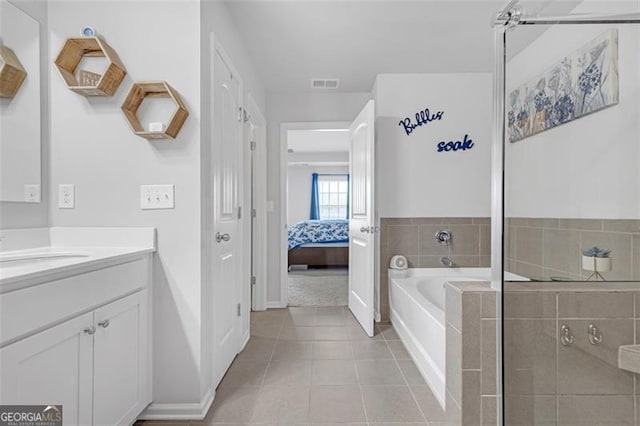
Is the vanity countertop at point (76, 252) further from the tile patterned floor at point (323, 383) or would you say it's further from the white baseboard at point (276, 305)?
the white baseboard at point (276, 305)

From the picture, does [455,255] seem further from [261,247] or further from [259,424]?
[259,424]

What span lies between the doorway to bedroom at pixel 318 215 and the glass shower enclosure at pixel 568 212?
231cm

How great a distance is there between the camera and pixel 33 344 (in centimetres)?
111

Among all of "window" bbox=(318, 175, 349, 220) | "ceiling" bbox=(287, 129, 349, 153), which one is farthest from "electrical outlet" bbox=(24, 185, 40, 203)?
"window" bbox=(318, 175, 349, 220)

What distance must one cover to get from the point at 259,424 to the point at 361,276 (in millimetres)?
1782

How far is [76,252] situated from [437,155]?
9.77 ft

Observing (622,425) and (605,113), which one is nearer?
(622,425)

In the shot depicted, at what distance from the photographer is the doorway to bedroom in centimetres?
471

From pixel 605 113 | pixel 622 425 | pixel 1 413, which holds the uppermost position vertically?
pixel 605 113

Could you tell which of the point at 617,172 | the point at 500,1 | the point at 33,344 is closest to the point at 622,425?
the point at 617,172

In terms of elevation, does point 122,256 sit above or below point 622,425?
above

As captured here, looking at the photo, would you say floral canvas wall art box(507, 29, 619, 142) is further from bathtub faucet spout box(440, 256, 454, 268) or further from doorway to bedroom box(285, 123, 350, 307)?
doorway to bedroom box(285, 123, 350, 307)

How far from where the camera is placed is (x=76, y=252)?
1.68 m

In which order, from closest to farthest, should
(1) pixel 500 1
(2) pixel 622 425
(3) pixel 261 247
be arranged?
(2) pixel 622 425
(1) pixel 500 1
(3) pixel 261 247
